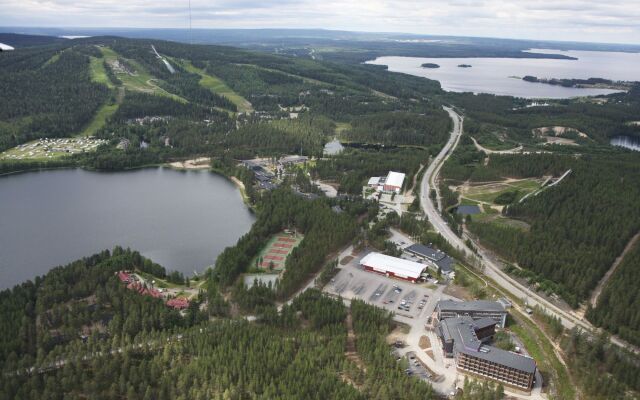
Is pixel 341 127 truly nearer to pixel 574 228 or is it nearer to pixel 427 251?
pixel 574 228

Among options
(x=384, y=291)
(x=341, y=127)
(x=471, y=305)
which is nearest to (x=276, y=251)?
(x=384, y=291)

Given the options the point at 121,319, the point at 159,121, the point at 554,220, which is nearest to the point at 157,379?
the point at 121,319

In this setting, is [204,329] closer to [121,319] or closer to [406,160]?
[121,319]

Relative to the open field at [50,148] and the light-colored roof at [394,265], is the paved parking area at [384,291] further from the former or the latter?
the open field at [50,148]

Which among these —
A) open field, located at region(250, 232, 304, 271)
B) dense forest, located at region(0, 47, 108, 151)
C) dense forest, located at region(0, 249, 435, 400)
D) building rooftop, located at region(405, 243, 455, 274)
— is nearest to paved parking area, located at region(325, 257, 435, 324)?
dense forest, located at region(0, 249, 435, 400)

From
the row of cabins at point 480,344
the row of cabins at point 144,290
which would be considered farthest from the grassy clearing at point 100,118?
the row of cabins at point 480,344
